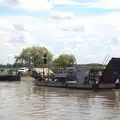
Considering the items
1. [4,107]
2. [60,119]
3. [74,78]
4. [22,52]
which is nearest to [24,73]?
[74,78]

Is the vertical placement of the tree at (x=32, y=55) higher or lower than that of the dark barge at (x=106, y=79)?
higher

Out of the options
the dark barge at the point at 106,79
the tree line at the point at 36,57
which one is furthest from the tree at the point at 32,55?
the dark barge at the point at 106,79

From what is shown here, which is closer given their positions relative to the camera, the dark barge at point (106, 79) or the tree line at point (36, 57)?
the dark barge at point (106, 79)

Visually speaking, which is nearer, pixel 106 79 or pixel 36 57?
pixel 106 79

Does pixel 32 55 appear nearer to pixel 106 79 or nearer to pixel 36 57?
pixel 36 57

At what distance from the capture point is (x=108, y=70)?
58.1 metres

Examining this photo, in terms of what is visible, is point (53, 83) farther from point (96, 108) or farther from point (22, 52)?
point (22, 52)

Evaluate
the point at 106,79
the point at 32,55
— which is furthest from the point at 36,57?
the point at 106,79

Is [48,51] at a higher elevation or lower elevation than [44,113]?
higher

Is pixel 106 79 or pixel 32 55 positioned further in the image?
pixel 32 55

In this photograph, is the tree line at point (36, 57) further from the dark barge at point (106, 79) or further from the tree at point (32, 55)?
the dark barge at point (106, 79)

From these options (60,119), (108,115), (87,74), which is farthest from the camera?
(87,74)

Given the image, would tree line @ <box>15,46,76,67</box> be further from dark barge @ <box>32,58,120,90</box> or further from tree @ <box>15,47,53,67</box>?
dark barge @ <box>32,58,120,90</box>

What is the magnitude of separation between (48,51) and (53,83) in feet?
278
